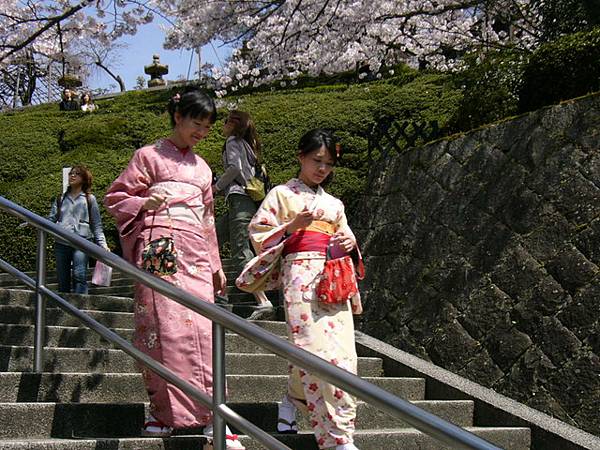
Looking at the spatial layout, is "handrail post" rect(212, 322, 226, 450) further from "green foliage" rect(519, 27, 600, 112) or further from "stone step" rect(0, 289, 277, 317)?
"green foliage" rect(519, 27, 600, 112)

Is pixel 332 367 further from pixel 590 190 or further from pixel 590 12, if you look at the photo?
pixel 590 12

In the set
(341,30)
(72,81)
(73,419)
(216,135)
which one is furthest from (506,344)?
(72,81)

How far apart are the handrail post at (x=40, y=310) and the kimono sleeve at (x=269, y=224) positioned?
1.16 metres

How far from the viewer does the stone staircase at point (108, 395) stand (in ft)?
12.8

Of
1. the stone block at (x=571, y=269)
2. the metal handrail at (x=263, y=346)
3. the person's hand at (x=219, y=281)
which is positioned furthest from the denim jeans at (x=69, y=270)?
the stone block at (x=571, y=269)

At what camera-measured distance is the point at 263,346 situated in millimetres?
2902

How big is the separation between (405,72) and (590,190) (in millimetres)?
11453

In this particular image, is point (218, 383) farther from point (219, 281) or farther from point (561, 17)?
point (561, 17)

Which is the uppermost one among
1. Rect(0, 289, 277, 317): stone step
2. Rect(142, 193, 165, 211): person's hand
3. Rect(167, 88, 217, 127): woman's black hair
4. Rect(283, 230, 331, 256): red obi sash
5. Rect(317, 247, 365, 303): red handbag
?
Rect(167, 88, 217, 127): woman's black hair

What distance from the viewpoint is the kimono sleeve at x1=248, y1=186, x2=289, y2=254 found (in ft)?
13.9

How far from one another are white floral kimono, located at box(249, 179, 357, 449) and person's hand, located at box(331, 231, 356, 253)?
9 cm

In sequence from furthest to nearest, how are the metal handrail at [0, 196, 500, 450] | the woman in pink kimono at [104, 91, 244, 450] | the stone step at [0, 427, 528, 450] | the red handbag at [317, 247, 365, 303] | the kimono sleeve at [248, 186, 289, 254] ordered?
the kimono sleeve at [248, 186, 289, 254] → the red handbag at [317, 247, 365, 303] → the woman in pink kimono at [104, 91, 244, 450] → the stone step at [0, 427, 528, 450] → the metal handrail at [0, 196, 500, 450]

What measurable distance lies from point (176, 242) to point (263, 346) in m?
1.32

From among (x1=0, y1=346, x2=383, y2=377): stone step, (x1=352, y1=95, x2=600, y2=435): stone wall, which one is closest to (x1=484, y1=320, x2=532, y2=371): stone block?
(x1=352, y1=95, x2=600, y2=435): stone wall
